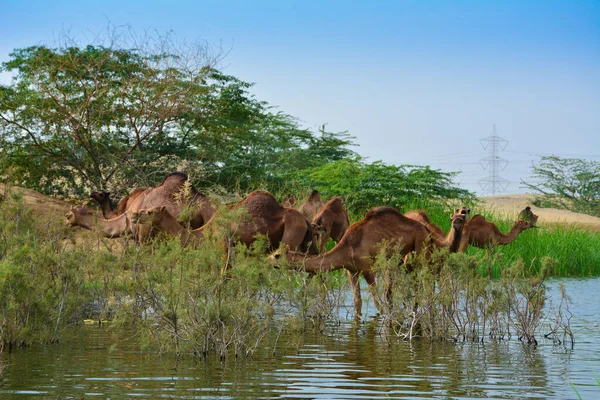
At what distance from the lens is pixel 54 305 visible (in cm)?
970

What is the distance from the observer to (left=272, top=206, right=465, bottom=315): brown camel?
11.5 metres

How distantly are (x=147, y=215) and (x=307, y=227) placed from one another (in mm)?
2408

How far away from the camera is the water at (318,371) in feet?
23.1

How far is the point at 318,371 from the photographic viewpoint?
26.4 feet

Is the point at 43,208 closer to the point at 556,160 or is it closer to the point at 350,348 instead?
the point at 350,348

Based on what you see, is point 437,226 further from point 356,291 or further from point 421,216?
point 356,291

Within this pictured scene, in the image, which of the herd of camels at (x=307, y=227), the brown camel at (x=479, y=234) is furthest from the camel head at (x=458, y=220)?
the brown camel at (x=479, y=234)

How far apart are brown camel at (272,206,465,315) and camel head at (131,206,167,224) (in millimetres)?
2232

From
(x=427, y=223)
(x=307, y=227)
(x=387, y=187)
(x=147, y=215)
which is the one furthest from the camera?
(x=387, y=187)

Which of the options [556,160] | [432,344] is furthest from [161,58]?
[556,160]

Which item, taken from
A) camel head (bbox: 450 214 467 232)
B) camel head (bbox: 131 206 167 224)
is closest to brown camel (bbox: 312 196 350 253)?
camel head (bbox: 131 206 167 224)

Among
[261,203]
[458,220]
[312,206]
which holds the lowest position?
[458,220]

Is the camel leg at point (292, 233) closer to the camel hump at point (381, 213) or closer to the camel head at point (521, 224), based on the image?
the camel hump at point (381, 213)

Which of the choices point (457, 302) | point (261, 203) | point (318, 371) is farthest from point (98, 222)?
point (318, 371)
